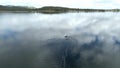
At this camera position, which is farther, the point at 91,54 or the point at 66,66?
the point at 91,54

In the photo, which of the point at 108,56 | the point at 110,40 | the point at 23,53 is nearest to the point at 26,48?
the point at 23,53

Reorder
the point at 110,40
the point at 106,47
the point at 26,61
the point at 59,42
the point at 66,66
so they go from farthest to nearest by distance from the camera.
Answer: the point at 110,40 → the point at 59,42 → the point at 106,47 → the point at 26,61 → the point at 66,66

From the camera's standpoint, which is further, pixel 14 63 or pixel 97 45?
pixel 97 45

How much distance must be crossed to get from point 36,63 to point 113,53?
8.77m

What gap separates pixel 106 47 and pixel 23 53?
31.2ft

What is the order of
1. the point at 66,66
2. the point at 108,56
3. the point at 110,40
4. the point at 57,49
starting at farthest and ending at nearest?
1. the point at 110,40
2. the point at 57,49
3. the point at 108,56
4. the point at 66,66

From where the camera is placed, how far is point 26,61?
25625 millimetres

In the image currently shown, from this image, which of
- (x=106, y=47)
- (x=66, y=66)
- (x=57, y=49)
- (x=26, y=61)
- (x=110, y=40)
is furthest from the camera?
(x=110, y=40)

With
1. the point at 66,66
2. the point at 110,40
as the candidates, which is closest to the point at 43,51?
the point at 66,66

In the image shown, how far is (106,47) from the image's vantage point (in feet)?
107

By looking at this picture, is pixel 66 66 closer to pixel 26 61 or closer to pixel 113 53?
pixel 26 61

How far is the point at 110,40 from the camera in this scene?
3766 cm

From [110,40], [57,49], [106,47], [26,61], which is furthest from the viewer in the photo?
[110,40]

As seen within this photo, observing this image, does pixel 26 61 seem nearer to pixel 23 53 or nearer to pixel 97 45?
pixel 23 53
